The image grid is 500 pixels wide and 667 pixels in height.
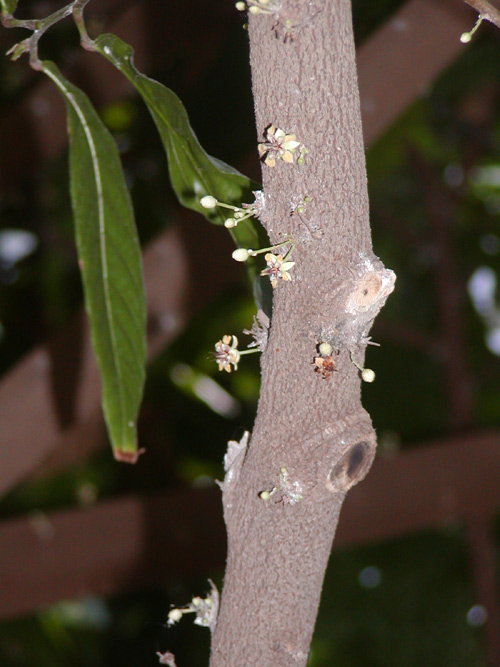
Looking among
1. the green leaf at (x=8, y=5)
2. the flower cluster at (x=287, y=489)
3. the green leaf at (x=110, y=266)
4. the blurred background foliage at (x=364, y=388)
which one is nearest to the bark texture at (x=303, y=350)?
the flower cluster at (x=287, y=489)

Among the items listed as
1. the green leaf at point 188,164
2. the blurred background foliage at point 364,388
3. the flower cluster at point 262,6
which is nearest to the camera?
the flower cluster at point 262,6

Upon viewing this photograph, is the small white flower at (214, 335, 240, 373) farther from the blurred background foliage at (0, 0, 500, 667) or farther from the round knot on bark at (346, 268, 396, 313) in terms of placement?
the blurred background foliage at (0, 0, 500, 667)

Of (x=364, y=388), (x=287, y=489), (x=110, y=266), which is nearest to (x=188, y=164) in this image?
(x=110, y=266)

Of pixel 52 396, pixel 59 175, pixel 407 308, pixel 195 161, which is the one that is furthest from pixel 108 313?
pixel 407 308

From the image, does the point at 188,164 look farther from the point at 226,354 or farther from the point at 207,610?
the point at 207,610

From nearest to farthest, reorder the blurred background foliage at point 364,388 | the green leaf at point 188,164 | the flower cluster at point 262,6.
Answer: the flower cluster at point 262,6 → the green leaf at point 188,164 → the blurred background foliage at point 364,388

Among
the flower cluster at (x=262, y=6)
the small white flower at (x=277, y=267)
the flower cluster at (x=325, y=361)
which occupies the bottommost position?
the flower cluster at (x=325, y=361)

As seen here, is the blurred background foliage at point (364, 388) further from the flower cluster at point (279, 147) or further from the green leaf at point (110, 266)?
the flower cluster at point (279, 147)

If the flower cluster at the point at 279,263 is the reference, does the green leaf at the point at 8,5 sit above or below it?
above

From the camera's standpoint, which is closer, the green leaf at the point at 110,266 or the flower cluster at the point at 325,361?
the flower cluster at the point at 325,361
